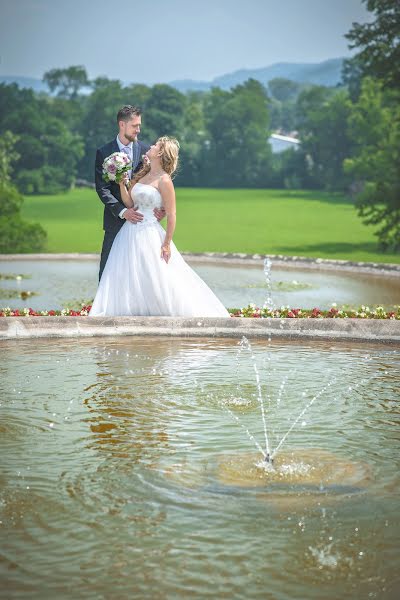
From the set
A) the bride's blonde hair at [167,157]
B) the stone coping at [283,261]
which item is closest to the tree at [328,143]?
the stone coping at [283,261]

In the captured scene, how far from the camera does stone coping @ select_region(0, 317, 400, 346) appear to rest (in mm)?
11539

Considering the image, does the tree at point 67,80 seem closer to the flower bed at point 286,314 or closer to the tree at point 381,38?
the tree at point 381,38

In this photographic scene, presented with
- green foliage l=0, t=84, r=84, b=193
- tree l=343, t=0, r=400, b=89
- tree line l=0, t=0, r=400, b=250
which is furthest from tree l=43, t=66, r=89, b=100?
tree l=343, t=0, r=400, b=89

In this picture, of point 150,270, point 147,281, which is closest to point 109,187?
point 150,270

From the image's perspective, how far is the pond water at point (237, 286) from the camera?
677 inches

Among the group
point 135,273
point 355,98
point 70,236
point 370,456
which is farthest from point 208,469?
point 355,98

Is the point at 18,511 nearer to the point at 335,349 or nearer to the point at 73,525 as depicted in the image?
the point at 73,525

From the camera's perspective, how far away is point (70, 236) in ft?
117

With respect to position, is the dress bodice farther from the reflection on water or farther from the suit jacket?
the reflection on water

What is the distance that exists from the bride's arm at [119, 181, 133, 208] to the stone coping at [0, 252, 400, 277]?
32.7 ft

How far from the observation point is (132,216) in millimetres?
12445

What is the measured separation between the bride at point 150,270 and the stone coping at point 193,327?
578 mm

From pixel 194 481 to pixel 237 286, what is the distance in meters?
13.2

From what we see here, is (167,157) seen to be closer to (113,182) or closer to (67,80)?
(113,182)
